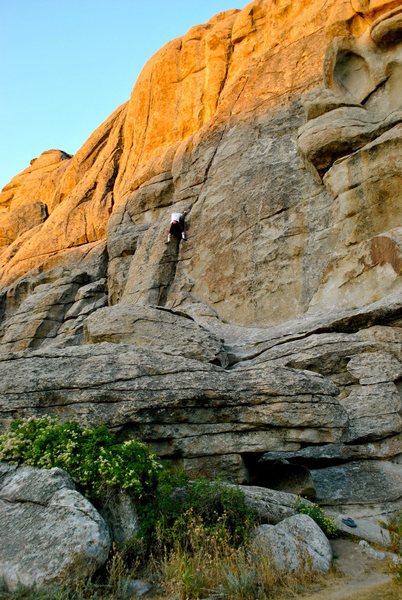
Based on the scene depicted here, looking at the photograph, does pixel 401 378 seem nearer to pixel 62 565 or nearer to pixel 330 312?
pixel 330 312

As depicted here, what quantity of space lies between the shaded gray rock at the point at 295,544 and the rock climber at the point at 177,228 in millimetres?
25014

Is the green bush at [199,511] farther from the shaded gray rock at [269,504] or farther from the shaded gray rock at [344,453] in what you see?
the shaded gray rock at [344,453]

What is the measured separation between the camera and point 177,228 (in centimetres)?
3388

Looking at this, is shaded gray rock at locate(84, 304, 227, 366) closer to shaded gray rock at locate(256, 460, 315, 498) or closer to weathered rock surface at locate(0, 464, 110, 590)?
shaded gray rock at locate(256, 460, 315, 498)

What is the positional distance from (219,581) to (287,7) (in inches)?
1570

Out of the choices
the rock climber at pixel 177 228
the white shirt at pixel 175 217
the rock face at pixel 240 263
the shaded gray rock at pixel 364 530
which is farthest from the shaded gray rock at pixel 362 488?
the white shirt at pixel 175 217

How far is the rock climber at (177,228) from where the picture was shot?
33656 millimetres

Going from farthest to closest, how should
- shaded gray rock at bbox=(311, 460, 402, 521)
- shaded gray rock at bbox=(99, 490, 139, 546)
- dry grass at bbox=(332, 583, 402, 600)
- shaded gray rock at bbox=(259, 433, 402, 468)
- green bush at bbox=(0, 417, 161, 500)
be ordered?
shaded gray rock at bbox=(259, 433, 402, 468) → shaded gray rock at bbox=(311, 460, 402, 521) → green bush at bbox=(0, 417, 161, 500) → shaded gray rock at bbox=(99, 490, 139, 546) → dry grass at bbox=(332, 583, 402, 600)

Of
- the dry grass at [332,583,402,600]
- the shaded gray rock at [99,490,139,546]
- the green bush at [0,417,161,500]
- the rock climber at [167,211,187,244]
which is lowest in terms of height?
the dry grass at [332,583,402,600]

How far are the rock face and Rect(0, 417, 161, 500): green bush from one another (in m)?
1.13

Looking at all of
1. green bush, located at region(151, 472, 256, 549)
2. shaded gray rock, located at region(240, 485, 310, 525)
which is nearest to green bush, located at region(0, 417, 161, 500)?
green bush, located at region(151, 472, 256, 549)

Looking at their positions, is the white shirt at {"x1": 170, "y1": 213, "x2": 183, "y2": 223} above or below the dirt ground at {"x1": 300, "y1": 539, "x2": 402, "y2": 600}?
above

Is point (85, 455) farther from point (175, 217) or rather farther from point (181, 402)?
point (175, 217)

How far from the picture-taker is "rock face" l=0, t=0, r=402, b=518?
12.3m
